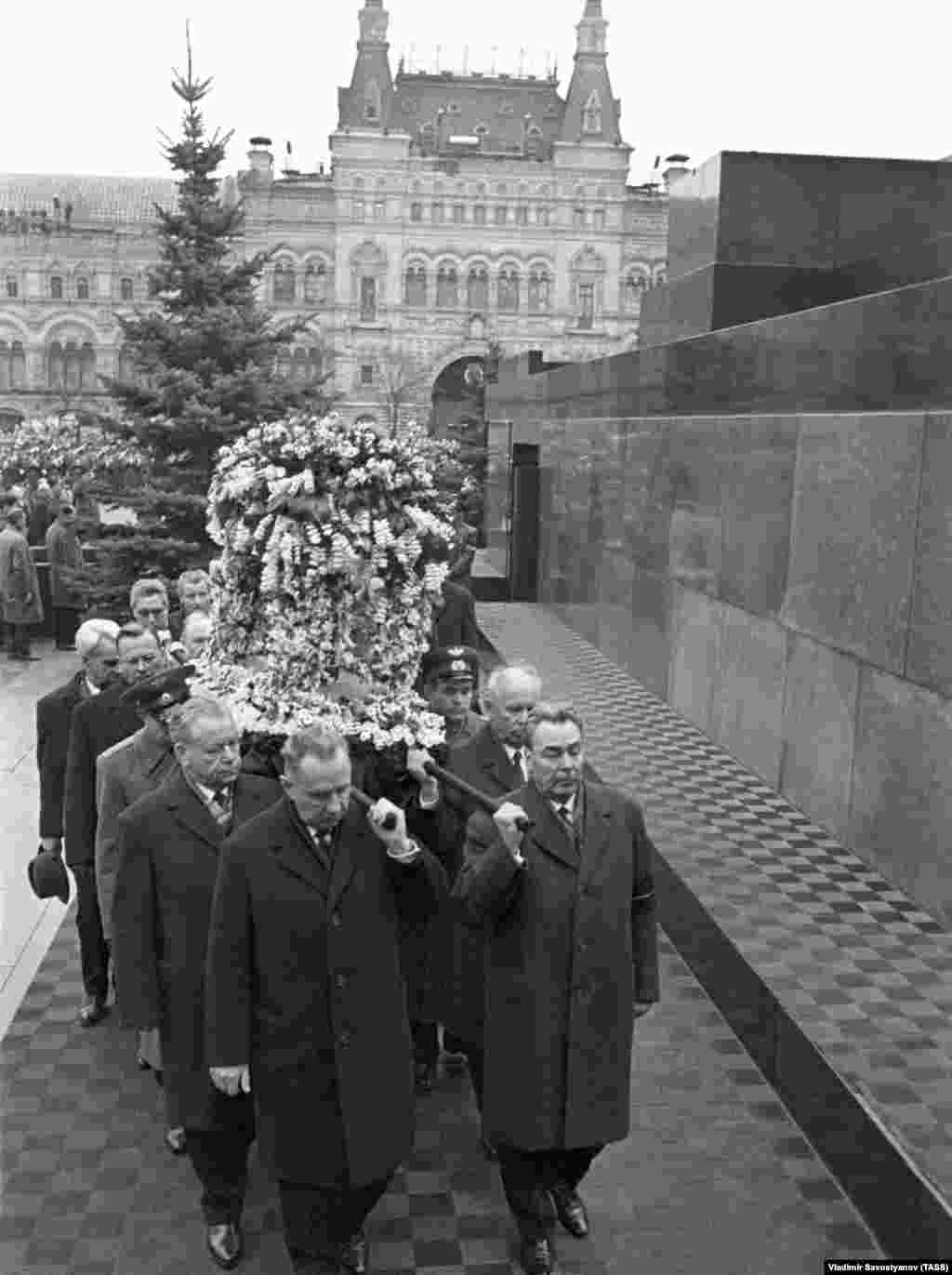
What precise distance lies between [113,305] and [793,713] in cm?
6676

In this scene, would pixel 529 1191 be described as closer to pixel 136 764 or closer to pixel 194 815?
pixel 194 815

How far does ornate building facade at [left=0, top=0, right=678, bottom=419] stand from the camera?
6594 centimetres

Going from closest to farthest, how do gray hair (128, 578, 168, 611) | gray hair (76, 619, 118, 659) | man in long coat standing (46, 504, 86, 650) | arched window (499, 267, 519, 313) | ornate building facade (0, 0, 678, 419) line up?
gray hair (76, 619, 118, 659)
gray hair (128, 578, 168, 611)
man in long coat standing (46, 504, 86, 650)
ornate building facade (0, 0, 678, 419)
arched window (499, 267, 519, 313)

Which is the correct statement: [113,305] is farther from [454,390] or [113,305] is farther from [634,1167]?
[634,1167]

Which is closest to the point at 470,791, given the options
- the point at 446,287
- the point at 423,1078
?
the point at 423,1078

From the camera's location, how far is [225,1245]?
12.1ft

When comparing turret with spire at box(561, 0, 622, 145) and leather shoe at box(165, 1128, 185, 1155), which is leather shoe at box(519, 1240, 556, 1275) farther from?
turret with spire at box(561, 0, 622, 145)

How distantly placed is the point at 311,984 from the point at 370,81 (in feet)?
241

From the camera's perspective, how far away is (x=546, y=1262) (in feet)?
11.8

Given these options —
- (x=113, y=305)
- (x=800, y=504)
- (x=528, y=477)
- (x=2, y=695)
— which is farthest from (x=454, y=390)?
(x=800, y=504)

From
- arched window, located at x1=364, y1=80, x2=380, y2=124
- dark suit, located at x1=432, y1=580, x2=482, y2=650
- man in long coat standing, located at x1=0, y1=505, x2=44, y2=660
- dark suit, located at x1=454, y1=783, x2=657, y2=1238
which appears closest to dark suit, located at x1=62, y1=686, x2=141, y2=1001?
dark suit, located at x1=454, y1=783, x2=657, y2=1238

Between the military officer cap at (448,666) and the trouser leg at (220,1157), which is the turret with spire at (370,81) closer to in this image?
the military officer cap at (448,666)

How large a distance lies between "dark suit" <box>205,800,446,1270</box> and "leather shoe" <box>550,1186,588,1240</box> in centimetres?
69

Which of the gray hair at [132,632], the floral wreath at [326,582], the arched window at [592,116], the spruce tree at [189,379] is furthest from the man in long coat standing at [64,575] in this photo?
the arched window at [592,116]
